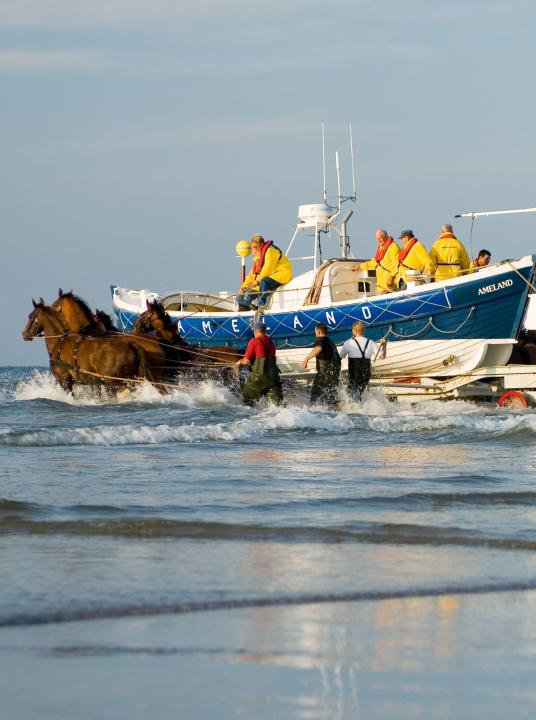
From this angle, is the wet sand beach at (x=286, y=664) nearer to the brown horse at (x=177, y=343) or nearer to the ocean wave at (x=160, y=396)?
the ocean wave at (x=160, y=396)

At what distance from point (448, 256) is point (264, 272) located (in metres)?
4.35

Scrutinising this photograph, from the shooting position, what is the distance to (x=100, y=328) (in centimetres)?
2494

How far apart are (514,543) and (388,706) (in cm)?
385

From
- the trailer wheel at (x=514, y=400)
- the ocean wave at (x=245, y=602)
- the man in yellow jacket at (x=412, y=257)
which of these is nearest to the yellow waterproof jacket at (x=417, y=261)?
the man in yellow jacket at (x=412, y=257)

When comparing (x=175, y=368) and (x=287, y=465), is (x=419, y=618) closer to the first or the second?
(x=287, y=465)

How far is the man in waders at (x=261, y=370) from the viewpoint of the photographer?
20.8m

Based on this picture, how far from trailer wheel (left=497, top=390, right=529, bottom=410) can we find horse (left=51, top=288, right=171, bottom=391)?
6.22 metres

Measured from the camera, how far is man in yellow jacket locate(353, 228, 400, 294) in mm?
25156

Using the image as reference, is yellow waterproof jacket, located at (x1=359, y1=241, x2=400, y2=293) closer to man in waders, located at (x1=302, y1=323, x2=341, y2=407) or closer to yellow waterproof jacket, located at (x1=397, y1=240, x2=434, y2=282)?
yellow waterproof jacket, located at (x1=397, y1=240, x2=434, y2=282)

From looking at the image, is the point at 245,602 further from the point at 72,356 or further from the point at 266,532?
the point at 72,356

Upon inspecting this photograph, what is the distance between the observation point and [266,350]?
20750 mm

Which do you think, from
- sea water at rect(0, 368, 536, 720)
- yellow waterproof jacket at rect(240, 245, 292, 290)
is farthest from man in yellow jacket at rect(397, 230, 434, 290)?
sea water at rect(0, 368, 536, 720)


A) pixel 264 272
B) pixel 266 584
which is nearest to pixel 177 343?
pixel 264 272

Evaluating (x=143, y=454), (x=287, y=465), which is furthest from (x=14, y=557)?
(x=143, y=454)
